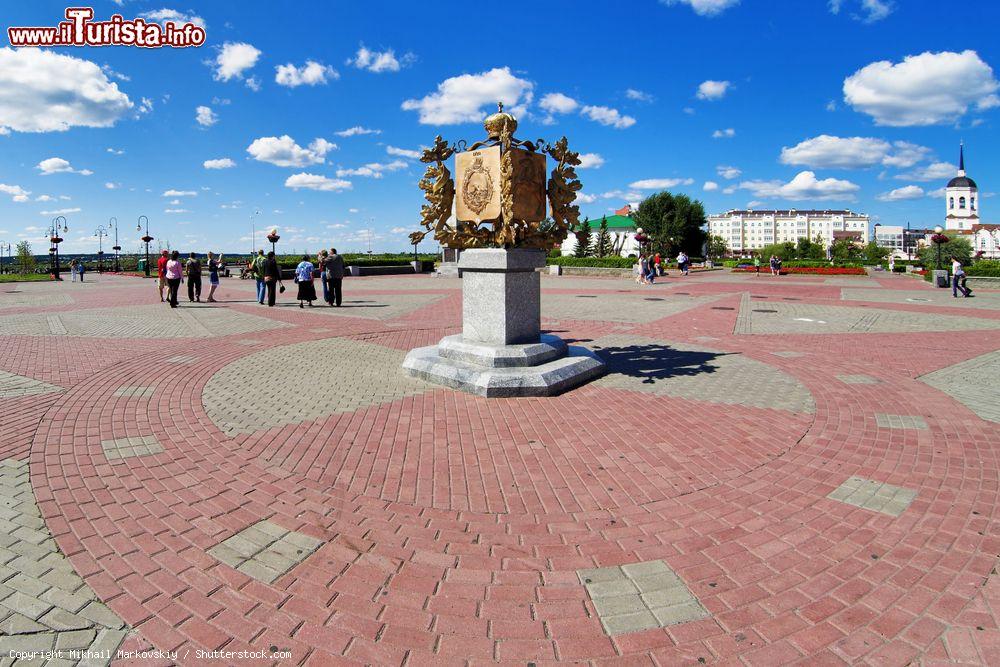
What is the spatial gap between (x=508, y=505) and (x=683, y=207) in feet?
222

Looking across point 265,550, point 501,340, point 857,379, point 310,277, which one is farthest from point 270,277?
point 857,379

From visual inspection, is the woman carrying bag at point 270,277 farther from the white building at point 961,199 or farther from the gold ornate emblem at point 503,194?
the white building at point 961,199

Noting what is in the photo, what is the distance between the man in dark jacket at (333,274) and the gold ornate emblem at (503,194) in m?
9.11

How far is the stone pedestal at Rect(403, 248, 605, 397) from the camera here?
718 centimetres

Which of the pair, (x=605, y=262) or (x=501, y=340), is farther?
(x=605, y=262)

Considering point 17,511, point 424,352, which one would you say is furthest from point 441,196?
point 17,511

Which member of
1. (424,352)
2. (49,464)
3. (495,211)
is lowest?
(49,464)

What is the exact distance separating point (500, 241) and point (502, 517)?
478 cm

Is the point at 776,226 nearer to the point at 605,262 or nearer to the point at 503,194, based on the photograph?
the point at 605,262

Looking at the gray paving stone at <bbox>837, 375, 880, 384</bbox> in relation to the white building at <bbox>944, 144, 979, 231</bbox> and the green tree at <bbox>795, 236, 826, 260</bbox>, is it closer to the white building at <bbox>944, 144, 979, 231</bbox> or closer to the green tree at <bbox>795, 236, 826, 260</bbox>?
the green tree at <bbox>795, 236, 826, 260</bbox>

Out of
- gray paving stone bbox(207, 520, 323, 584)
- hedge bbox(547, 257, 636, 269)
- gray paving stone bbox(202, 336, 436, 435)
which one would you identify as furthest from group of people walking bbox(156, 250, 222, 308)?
hedge bbox(547, 257, 636, 269)

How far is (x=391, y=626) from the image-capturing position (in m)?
2.61

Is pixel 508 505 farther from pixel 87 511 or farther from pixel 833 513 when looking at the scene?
pixel 87 511

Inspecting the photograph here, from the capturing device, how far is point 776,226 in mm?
184750
